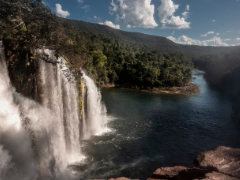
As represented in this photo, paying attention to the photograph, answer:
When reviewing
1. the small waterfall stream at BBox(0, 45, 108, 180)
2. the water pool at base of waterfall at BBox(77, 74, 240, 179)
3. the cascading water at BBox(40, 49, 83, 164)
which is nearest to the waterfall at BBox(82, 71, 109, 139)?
the water pool at base of waterfall at BBox(77, 74, 240, 179)

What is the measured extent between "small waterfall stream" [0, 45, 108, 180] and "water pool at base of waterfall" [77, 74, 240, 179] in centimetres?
224

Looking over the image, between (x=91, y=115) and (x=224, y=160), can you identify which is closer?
(x=224, y=160)

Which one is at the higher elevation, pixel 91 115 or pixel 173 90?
pixel 173 90

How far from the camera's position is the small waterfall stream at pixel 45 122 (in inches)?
775

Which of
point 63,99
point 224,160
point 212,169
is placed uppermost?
point 63,99

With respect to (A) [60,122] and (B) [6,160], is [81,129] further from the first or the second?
(B) [6,160]

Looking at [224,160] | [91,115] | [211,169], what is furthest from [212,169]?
[91,115]

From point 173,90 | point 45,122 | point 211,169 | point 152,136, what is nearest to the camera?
point 211,169

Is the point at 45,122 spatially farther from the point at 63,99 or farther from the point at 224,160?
the point at 224,160

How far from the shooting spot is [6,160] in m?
18.6

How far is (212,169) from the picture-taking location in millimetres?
18438

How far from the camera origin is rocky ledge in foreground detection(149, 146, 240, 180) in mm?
16469

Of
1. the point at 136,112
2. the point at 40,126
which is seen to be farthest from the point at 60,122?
the point at 136,112

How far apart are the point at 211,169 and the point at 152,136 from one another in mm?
17937
